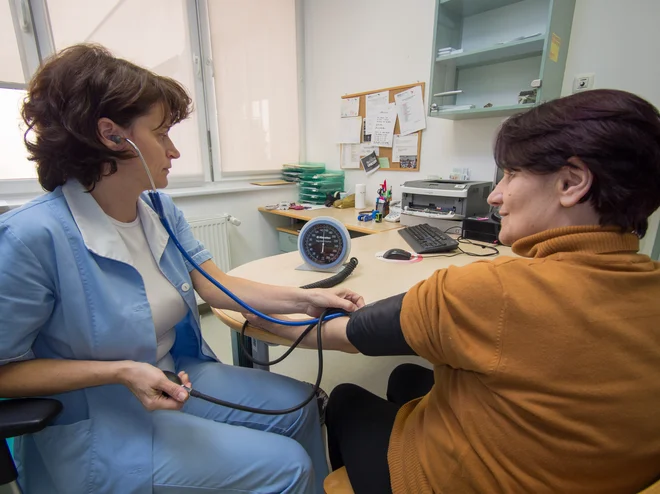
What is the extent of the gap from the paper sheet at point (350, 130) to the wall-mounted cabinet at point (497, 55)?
793 mm

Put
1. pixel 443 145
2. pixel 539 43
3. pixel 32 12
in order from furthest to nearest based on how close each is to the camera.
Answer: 1. pixel 443 145
2. pixel 32 12
3. pixel 539 43

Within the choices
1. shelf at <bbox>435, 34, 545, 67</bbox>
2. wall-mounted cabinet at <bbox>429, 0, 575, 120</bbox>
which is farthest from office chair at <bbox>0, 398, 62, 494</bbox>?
shelf at <bbox>435, 34, 545, 67</bbox>

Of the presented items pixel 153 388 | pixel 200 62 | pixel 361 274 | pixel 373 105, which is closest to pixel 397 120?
pixel 373 105

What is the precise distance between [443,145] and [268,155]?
1.48 meters

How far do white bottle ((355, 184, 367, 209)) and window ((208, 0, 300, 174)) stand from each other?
881mm

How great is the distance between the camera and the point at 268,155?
301 centimetres

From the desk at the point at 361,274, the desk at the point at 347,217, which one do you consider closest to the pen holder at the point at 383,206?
the desk at the point at 347,217

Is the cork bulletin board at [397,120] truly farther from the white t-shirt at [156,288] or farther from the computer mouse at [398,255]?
the white t-shirt at [156,288]

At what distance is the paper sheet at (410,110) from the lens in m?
2.33

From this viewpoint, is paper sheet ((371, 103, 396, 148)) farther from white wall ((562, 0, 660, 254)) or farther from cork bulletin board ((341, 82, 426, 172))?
white wall ((562, 0, 660, 254))

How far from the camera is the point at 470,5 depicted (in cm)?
188

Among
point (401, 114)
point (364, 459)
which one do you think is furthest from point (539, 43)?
point (364, 459)

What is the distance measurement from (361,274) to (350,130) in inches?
76.2

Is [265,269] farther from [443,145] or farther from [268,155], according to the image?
[268,155]
